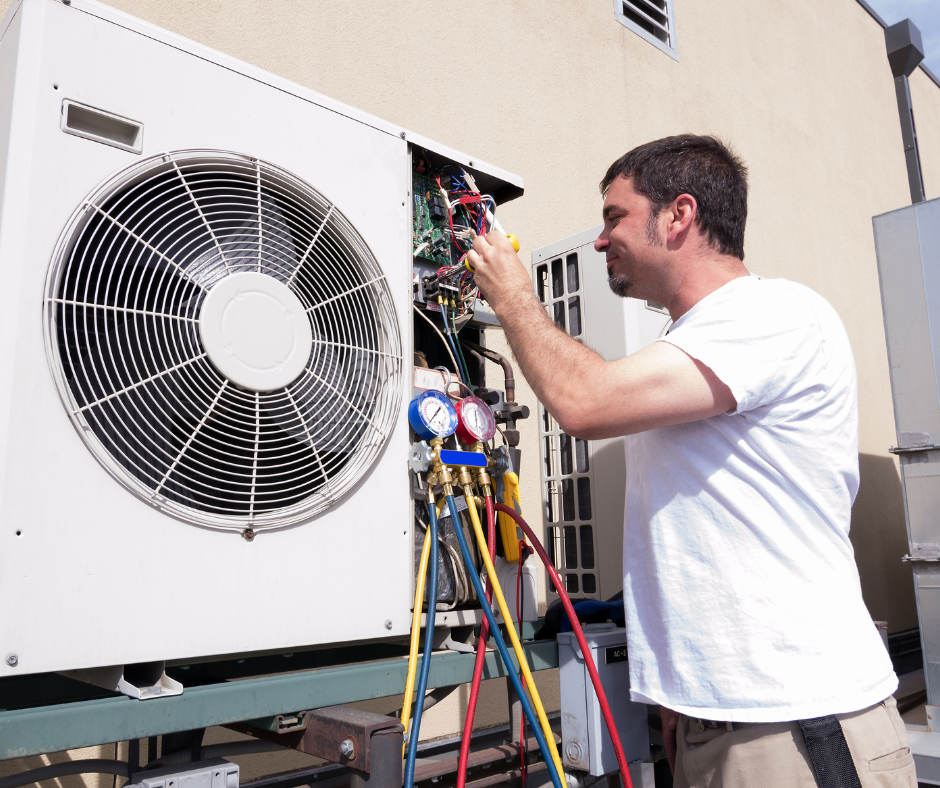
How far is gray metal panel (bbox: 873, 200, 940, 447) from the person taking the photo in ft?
9.43

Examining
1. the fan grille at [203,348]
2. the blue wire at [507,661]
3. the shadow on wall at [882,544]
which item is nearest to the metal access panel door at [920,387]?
the shadow on wall at [882,544]

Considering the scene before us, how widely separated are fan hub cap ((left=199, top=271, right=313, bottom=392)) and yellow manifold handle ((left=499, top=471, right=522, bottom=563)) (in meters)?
0.43

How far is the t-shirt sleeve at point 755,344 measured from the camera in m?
0.94

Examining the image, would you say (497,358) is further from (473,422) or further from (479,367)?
(473,422)

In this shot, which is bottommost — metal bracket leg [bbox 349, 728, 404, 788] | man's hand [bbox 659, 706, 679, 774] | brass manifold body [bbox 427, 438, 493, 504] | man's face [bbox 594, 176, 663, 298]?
man's hand [bbox 659, 706, 679, 774]

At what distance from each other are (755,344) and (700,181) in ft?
1.12

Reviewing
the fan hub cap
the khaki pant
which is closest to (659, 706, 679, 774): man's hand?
the khaki pant

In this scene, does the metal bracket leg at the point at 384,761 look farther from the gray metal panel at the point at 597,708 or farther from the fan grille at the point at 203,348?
the gray metal panel at the point at 597,708

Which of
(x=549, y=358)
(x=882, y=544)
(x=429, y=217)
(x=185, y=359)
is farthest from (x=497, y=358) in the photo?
(x=882, y=544)

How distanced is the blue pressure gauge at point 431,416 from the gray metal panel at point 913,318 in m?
2.52

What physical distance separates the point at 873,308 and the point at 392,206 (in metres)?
5.22

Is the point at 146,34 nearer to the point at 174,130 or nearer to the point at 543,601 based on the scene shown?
the point at 174,130

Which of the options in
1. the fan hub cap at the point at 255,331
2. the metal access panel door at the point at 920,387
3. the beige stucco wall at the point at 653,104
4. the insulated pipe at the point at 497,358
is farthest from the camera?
the metal access panel door at the point at 920,387

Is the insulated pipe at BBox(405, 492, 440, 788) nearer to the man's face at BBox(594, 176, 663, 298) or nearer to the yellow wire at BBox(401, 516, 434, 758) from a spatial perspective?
the yellow wire at BBox(401, 516, 434, 758)
